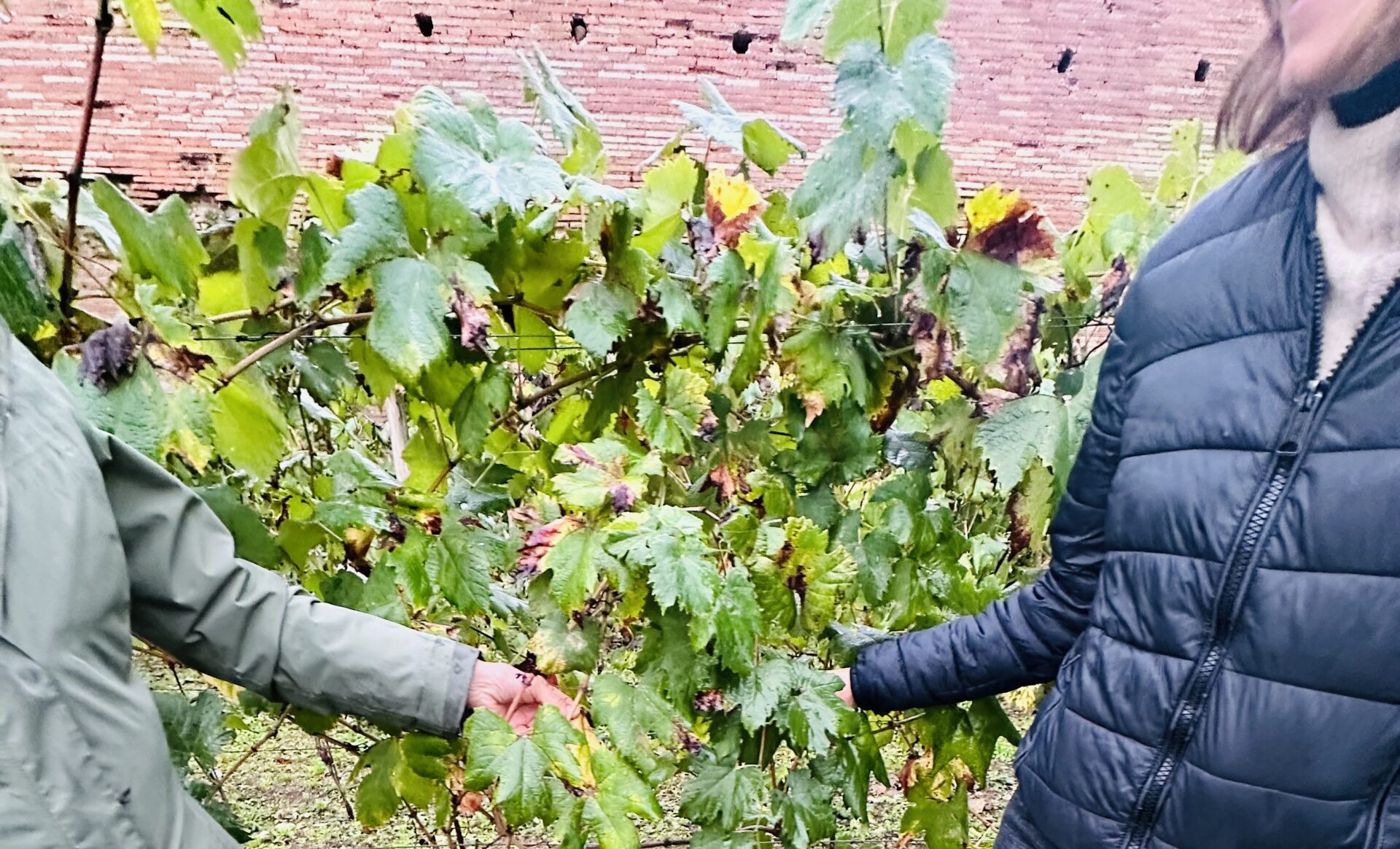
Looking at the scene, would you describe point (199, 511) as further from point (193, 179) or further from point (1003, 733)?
point (193, 179)

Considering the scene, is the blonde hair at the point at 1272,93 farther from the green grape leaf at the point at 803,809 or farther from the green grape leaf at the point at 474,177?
the green grape leaf at the point at 803,809

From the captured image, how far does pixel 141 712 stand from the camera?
0.78 m

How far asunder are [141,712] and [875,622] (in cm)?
101

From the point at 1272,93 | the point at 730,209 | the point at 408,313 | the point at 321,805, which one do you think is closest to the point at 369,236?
the point at 408,313

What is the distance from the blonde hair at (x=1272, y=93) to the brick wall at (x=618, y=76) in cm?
4

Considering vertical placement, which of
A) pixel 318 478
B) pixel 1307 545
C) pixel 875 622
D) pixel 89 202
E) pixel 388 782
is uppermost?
pixel 89 202

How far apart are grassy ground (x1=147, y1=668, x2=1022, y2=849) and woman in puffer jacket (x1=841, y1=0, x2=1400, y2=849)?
1.71 m

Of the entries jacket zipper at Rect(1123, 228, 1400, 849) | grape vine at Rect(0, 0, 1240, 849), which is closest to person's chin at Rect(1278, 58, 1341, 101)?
jacket zipper at Rect(1123, 228, 1400, 849)

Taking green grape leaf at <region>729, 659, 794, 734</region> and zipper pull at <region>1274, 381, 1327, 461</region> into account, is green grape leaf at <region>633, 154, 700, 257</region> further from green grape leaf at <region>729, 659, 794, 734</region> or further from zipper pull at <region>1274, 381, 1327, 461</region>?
zipper pull at <region>1274, 381, 1327, 461</region>

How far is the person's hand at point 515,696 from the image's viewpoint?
958mm

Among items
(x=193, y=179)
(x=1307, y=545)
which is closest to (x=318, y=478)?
(x=1307, y=545)

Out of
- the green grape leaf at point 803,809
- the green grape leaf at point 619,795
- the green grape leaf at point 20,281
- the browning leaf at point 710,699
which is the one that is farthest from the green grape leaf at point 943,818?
the green grape leaf at point 20,281

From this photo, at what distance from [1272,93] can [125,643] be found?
115 cm

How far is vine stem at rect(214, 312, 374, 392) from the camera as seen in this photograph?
0.93 meters
